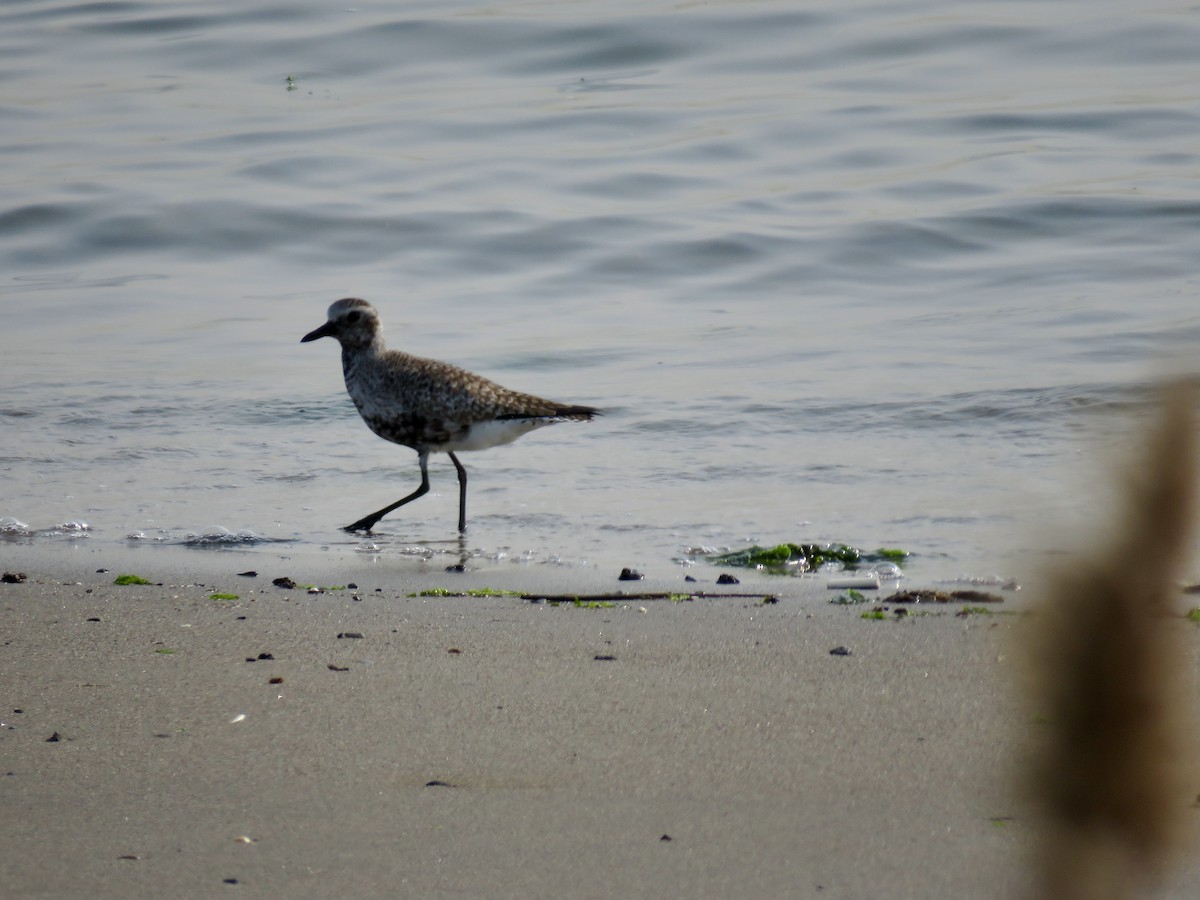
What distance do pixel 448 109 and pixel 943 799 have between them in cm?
1687

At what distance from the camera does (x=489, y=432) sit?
326 inches

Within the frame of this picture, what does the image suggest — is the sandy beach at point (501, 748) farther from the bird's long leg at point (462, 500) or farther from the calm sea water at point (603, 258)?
the bird's long leg at point (462, 500)

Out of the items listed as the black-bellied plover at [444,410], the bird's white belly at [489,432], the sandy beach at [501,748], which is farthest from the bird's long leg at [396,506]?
the sandy beach at [501,748]

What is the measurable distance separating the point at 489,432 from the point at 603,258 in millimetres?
6261

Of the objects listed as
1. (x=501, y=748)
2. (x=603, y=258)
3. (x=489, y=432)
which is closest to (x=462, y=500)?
(x=489, y=432)

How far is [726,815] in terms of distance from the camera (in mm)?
3166

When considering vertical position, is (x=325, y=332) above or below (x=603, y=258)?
above

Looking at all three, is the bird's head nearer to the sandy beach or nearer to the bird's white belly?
the bird's white belly

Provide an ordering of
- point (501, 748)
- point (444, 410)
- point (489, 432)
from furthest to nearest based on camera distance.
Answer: point (489, 432) → point (444, 410) → point (501, 748)

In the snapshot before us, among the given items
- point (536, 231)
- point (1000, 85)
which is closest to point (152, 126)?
point (536, 231)

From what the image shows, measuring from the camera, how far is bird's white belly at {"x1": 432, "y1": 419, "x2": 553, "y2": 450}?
27.0ft

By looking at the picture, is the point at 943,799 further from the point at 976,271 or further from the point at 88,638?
the point at 976,271

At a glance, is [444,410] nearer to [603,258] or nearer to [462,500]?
[462,500]

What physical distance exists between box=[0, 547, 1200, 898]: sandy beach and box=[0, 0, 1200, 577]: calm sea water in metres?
0.74
